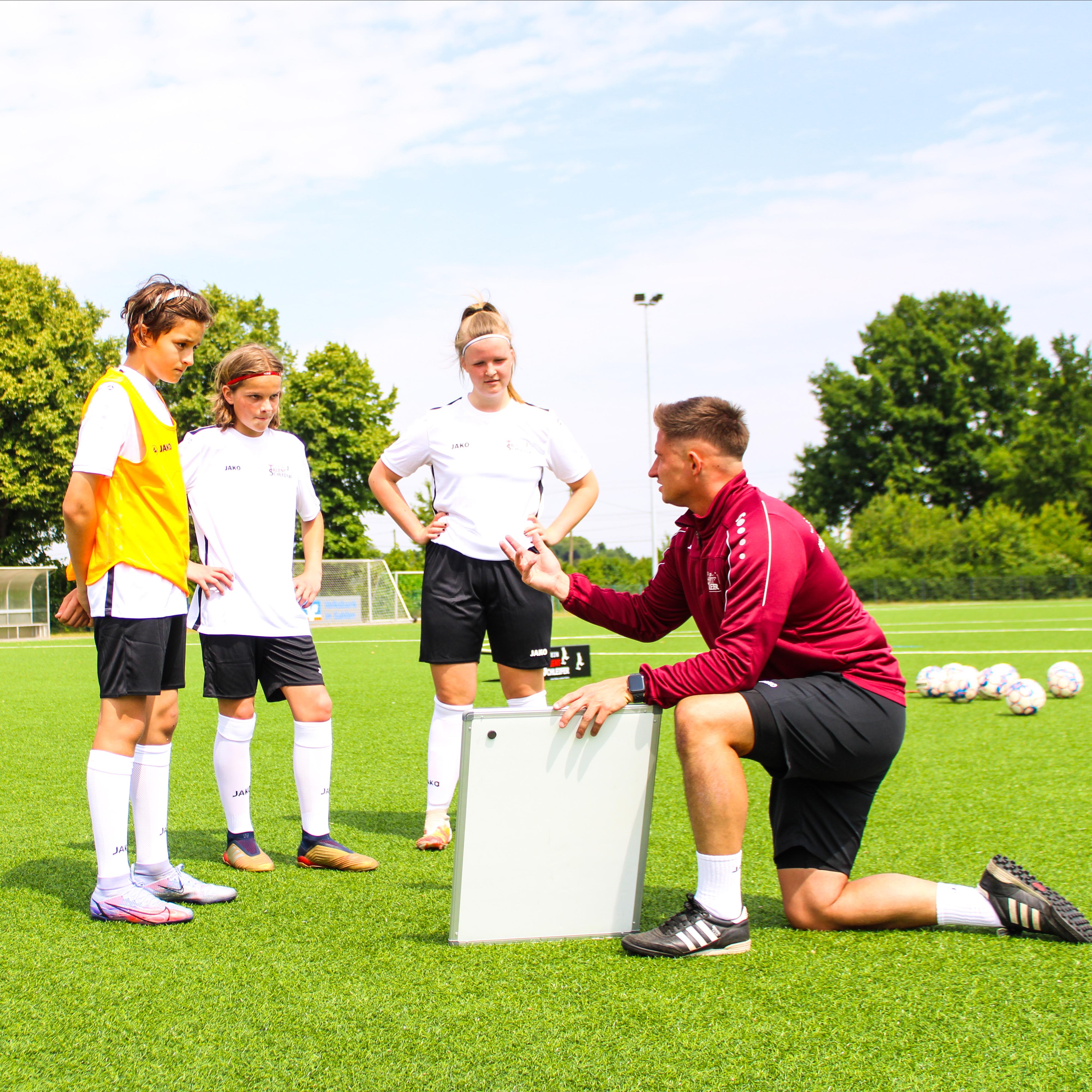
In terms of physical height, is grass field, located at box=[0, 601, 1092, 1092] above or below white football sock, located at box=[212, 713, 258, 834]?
below

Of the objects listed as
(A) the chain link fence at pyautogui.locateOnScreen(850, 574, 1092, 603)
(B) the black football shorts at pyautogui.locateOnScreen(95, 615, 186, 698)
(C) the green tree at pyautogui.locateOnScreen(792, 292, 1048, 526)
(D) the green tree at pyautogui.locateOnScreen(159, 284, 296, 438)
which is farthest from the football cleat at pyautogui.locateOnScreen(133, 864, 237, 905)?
(C) the green tree at pyautogui.locateOnScreen(792, 292, 1048, 526)

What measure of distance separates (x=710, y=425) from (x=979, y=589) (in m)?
45.5

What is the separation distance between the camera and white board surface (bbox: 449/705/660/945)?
2783 millimetres

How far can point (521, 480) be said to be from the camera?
4320 millimetres

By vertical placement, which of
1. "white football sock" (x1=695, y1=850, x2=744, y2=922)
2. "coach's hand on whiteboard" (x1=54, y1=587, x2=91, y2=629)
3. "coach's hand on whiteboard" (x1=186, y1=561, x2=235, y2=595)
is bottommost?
"white football sock" (x1=695, y1=850, x2=744, y2=922)

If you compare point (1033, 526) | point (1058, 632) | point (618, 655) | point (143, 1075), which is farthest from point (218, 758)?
point (1033, 526)

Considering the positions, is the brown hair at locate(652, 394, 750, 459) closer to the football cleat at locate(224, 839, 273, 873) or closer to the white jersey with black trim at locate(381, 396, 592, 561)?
the white jersey with black trim at locate(381, 396, 592, 561)

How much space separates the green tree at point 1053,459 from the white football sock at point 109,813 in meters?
57.1

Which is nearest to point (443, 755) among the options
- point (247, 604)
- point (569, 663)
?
point (247, 604)

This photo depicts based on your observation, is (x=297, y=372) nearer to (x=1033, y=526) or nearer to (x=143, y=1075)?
(x=1033, y=526)

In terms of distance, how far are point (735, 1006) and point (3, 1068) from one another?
157 centimetres

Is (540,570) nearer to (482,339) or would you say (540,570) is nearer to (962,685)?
(482,339)

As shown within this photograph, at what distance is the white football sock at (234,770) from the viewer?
384cm

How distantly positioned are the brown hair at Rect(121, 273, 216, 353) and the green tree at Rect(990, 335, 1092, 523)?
56801 mm
